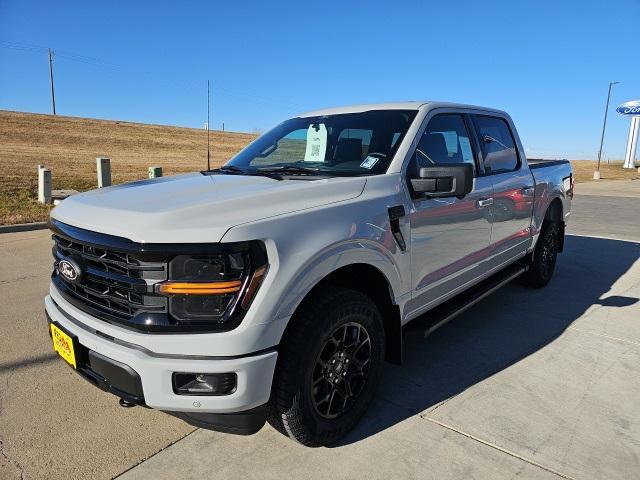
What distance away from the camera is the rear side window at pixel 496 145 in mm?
4062

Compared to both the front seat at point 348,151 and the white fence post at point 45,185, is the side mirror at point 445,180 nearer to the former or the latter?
the front seat at point 348,151

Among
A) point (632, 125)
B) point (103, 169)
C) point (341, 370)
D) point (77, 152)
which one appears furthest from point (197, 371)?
point (632, 125)

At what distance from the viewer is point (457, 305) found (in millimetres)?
3617

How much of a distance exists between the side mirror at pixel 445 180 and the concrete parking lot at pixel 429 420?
40.5 inches

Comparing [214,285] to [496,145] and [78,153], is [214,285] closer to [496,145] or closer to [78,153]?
[496,145]

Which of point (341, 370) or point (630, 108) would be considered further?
point (630, 108)

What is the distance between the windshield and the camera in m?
3.09

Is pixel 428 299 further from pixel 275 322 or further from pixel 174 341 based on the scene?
pixel 174 341

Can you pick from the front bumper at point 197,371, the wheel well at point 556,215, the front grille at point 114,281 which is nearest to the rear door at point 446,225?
the front bumper at point 197,371

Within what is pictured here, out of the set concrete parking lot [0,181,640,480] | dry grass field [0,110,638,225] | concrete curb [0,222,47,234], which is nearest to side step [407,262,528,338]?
concrete parking lot [0,181,640,480]

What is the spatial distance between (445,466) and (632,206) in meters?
15.7

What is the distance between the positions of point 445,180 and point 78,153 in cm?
3126

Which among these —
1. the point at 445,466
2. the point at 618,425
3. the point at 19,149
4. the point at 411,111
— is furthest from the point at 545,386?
the point at 19,149

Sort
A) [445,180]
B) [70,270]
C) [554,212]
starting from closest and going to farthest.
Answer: [70,270]
[445,180]
[554,212]
